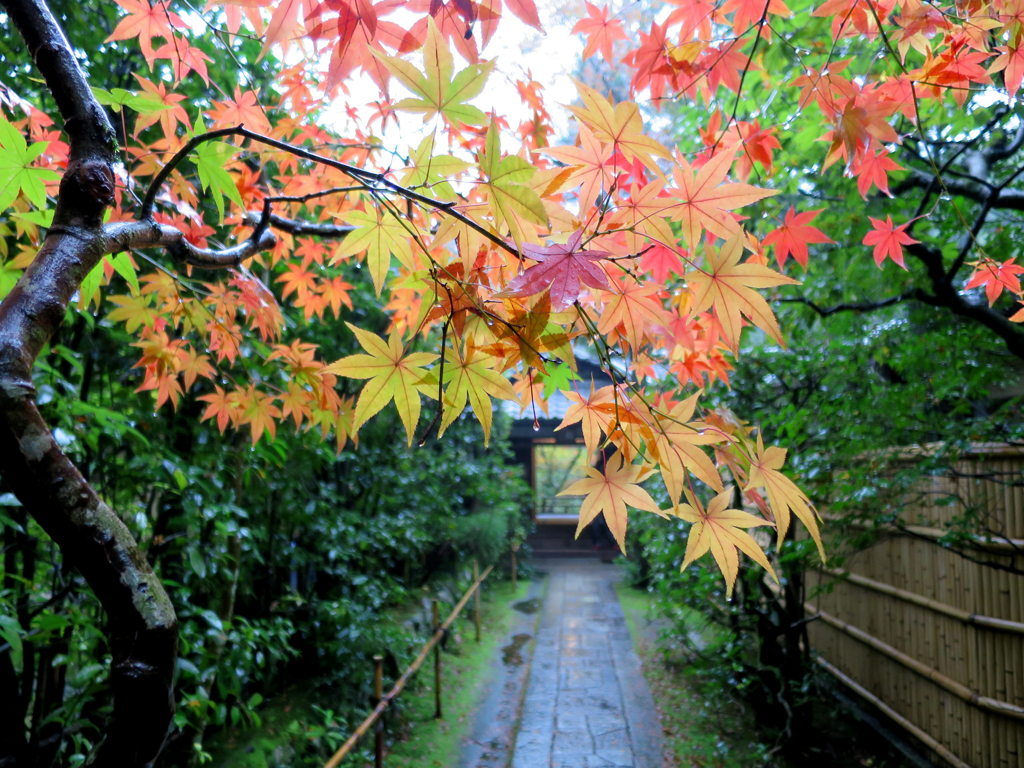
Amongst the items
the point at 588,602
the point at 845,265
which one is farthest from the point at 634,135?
the point at 588,602

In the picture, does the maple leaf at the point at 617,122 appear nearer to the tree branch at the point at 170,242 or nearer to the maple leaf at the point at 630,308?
the maple leaf at the point at 630,308

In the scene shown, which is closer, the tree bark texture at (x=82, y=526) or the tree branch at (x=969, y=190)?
the tree bark texture at (x=82, y=526)

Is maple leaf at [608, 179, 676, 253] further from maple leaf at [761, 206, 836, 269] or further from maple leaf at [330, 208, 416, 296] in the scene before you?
maple leaf at [761, 206, 836, 269]

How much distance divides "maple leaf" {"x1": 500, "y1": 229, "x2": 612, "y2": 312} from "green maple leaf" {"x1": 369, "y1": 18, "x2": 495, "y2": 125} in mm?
197

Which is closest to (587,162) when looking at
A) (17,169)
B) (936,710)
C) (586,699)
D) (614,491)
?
(614,491)

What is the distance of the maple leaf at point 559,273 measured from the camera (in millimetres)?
739

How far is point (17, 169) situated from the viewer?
104 centimetres

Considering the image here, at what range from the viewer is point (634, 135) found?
0.94m

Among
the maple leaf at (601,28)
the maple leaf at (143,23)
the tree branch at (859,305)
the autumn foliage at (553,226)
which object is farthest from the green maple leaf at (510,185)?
the tree branch at (859,305)

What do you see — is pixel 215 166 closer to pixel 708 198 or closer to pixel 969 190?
pixel 708 198

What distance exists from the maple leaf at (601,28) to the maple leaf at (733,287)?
105 cm

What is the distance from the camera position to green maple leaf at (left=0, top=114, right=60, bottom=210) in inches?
39.7

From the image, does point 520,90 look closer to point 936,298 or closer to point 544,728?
point 936,298

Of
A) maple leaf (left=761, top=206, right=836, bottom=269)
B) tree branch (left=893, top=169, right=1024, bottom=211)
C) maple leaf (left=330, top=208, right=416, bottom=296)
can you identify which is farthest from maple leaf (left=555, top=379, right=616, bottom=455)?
tree branch (left=893, top=169, right=1024, bottom=211)
